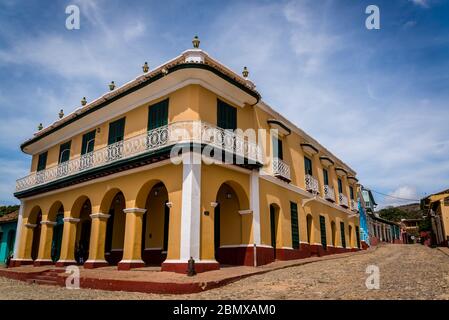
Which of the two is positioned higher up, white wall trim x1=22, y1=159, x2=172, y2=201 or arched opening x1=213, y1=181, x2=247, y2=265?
white wall trim x1=22, y1=159, x2=172, y2=201

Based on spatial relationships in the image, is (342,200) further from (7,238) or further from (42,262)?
(7,238)

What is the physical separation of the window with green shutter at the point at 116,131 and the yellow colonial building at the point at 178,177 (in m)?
0.05

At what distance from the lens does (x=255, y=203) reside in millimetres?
13945

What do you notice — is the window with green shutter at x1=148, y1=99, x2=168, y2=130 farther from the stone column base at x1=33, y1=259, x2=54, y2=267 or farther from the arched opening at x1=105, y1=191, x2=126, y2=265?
the stone column base at x1=33, y1=259, x2=54, y2=267

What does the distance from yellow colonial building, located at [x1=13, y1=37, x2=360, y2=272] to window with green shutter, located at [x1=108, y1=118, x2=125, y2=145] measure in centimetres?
5

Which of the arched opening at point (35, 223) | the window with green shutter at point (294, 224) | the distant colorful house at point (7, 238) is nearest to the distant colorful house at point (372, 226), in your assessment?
the window with green shutter at point (294, 224)

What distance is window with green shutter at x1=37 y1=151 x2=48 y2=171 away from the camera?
20163 mm

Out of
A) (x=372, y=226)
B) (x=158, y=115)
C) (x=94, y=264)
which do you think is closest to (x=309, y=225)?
(x=158, y=115)

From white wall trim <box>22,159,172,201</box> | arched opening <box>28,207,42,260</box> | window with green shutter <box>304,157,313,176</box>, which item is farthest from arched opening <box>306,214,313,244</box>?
arched opening <box>28,207,42,260</box>

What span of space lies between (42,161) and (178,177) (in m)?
12.3

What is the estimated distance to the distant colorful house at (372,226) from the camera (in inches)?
1281

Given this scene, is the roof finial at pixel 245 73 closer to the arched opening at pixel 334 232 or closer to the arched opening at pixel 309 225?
the arched opening at pixel 309 225

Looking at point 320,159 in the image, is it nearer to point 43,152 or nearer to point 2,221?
point 43,152
